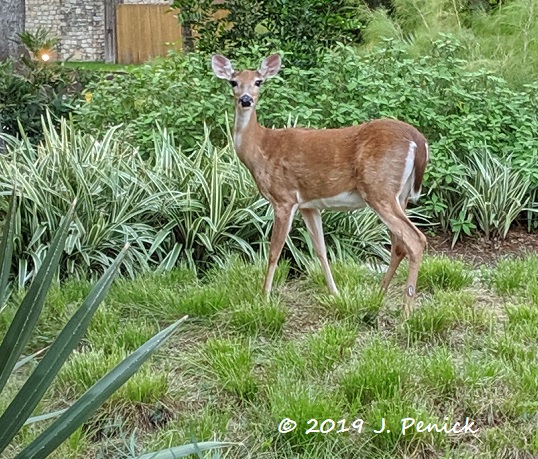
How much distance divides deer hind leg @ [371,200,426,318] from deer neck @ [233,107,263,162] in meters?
0.79

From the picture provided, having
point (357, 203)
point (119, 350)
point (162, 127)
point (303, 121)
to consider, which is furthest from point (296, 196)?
point (162, 127)

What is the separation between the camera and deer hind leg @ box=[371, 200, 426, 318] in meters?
4.08

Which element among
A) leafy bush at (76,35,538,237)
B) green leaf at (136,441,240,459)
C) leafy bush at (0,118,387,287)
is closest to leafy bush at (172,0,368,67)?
leafy bush at (76,35,538,237)

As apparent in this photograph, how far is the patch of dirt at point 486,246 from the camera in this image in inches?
228

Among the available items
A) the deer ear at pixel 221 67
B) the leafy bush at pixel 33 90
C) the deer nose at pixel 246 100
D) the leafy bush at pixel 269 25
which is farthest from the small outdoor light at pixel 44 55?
the deer nose at pixel 246 100

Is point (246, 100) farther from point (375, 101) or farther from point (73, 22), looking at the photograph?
point (73, 22)

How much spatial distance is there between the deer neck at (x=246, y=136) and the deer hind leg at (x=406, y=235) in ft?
2.59

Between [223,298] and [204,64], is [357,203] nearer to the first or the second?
[223,298]

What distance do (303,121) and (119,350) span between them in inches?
123

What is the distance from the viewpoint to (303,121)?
20.9 ft

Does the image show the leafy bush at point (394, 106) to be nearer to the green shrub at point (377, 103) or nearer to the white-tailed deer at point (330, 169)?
the green shrub at point (377, 103)

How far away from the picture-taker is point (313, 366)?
354 centimetres

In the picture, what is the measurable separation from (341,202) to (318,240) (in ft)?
0.98

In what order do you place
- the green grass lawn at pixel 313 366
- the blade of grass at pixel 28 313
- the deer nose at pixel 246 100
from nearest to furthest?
1. the blade of grass at pixel 28 313
2. the green grass lawn at pixel 313 366
3. the deer nose at pixel 246 100
